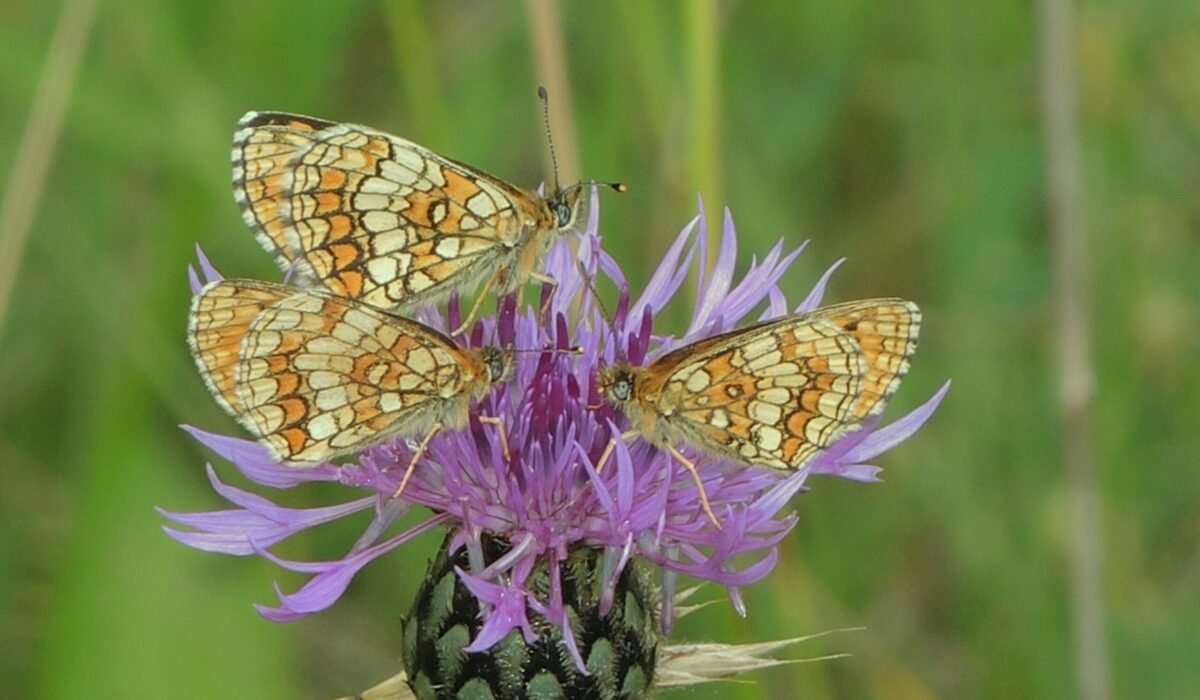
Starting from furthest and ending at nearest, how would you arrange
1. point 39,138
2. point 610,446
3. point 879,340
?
point 39,138, point 610,446, point 879,340

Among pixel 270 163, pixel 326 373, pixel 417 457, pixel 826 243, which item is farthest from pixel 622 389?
pixel 826 243

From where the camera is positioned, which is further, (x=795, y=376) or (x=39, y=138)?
(x=39, y=138)

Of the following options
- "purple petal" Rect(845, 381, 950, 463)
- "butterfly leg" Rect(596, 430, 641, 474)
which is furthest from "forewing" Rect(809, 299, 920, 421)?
"butterfly leg" Rect(596, 430, 641, 474)

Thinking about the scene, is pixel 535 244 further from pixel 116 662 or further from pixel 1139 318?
pixel 1139 318

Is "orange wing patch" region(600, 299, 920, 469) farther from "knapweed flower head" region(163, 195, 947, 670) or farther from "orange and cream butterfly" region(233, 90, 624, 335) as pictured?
"orange and cream butterfly" region(233, 90, 624, 335)

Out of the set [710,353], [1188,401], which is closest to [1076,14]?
[1188,401]

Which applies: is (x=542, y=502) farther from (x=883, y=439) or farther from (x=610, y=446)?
(x=883, y=439)

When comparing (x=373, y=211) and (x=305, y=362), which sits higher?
(x=373, y=211)

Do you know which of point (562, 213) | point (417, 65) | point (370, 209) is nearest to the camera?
point (370, 209)
